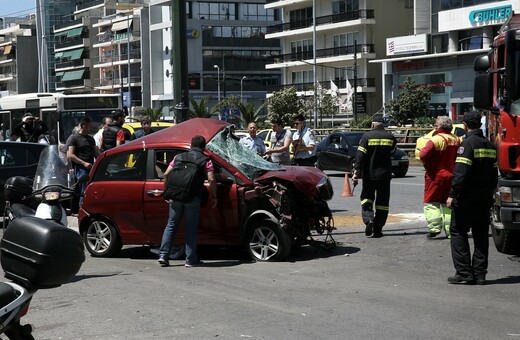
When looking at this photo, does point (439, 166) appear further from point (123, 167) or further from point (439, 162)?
point (123, 167)

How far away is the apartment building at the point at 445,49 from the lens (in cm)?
5622

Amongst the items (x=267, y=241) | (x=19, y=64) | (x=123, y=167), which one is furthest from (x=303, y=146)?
(x=19, y=64)

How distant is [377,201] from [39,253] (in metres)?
9.22

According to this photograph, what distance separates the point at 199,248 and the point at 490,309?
5.56 metres

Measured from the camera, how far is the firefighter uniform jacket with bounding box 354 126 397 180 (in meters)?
13.1

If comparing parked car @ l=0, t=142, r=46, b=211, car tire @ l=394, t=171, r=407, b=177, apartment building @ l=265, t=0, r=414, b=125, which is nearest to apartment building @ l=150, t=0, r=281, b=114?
apartment building @ l=265, t=0, r=414, b=125

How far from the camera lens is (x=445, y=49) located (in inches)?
2395

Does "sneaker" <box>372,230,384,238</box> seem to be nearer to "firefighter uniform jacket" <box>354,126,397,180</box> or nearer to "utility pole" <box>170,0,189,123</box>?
"firefighter uniform jacket" <box>354,126,397,180</box>

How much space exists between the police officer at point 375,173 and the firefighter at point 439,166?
74 centimetres

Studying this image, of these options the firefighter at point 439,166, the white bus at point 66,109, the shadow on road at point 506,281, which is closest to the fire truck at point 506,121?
the shadow on road at point 506,281

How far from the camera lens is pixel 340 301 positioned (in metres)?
8.53

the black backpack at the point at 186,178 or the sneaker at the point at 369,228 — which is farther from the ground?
the black backpack at the point at 186,178

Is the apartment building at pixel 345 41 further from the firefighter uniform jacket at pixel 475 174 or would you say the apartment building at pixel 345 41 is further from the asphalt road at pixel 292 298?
the firefighter uniform jacket at pixel 475 174

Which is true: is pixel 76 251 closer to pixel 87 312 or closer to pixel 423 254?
pixel 87 312
